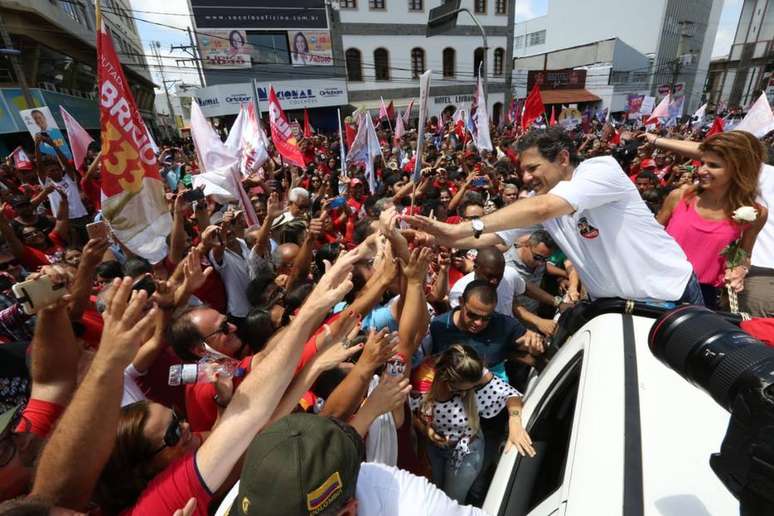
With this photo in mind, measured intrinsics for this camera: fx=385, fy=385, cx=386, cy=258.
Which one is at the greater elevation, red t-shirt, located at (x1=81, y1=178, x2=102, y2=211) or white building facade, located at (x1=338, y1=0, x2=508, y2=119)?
white building facade, located at (x1=338, y1=0, x2=508, y2=119)

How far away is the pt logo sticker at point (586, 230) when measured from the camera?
2109 mm

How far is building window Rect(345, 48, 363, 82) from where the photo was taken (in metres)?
25.8

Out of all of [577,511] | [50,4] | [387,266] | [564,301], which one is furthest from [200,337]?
[50,4]

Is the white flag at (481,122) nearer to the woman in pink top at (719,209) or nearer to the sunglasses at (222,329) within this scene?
the woman in pink top at (719,209)

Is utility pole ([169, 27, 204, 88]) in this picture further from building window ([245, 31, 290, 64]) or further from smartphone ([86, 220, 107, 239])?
smartphone ([86, 220, 107, 239])

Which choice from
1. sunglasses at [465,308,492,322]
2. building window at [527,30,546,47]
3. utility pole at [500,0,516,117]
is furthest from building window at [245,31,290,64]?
building window at [527,30,546,47]

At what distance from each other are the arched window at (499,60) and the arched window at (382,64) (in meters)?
8.63

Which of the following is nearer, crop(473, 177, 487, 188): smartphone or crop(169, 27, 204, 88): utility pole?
crop(473, 177, 487, 188): smartphone

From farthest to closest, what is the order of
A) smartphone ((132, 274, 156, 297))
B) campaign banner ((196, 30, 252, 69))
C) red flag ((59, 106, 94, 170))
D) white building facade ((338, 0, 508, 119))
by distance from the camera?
1. white building facade ((338, 0, 508, 119))
2. campaign banner ((196, 30, 252, 69))
3. red flag ((59, 106, 94, 170))
4. smartphone ((132, 274, 156, 297))

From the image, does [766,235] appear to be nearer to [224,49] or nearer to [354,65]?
[224,49]

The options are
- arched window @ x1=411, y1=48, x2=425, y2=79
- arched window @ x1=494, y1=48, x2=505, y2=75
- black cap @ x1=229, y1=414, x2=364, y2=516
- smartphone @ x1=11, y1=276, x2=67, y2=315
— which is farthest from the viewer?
arched window @ x1=494, y1=48, x2=505, y2=75

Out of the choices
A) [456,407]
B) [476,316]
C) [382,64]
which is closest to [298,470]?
[456,407]

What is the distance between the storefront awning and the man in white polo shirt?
118 feet

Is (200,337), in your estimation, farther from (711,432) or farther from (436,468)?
(711,432)
